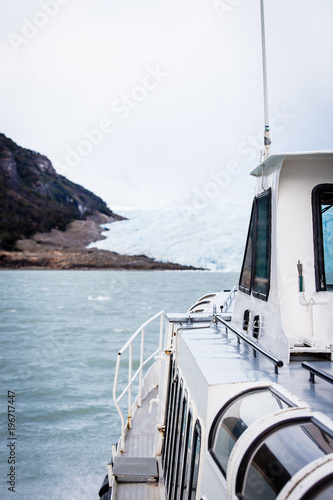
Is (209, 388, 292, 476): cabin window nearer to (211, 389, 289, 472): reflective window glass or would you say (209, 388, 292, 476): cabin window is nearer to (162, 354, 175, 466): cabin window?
(211, 389, 289, 472): reflective window glass

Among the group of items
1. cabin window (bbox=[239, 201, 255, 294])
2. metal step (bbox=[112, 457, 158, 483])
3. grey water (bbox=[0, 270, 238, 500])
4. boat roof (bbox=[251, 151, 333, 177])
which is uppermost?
boat roof (bbox=[251, 151, 333, 177])

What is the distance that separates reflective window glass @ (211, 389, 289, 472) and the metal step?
7.21ft

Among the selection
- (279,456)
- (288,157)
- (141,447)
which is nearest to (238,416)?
(279,456)

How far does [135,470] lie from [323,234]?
2740mm

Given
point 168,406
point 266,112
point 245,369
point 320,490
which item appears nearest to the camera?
point 320,490

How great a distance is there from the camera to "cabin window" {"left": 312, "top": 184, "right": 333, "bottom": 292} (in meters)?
3.45

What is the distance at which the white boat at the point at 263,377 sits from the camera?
1682 mm

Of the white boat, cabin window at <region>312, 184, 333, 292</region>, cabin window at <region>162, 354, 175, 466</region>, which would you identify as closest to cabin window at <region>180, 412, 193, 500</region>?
the white boat

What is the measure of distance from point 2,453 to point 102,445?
203 centimetres

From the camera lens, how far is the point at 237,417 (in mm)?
2105

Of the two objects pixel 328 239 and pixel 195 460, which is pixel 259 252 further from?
pixel 195 460

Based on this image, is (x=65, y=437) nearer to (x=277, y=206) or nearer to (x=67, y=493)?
(x=67, y=493)

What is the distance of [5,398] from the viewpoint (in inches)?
481

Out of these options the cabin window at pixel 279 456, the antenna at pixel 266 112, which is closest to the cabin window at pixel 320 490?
the cabin window at pixel 279 456
